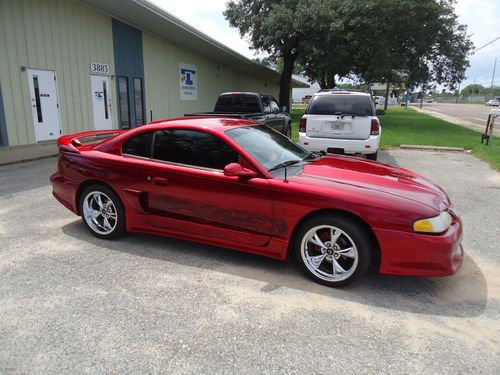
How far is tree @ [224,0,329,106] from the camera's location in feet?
67.6

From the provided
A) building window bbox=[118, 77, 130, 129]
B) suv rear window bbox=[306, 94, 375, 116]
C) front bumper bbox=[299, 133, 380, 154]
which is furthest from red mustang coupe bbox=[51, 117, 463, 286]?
building window bbox=[118, 77, 130, 129]

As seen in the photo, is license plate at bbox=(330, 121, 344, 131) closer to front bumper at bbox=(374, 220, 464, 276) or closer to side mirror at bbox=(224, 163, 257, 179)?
side mirror at bbox=(224, 163, 257, 179)

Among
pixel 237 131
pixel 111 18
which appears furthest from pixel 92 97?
pixel 237 131

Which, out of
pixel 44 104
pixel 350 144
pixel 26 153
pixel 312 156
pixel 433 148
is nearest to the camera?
pixel 312 156

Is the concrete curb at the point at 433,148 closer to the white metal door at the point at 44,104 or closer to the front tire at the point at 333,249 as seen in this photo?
the front tire at the point at 333,249

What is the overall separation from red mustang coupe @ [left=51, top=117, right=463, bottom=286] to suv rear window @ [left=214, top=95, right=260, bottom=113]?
22.9 feet

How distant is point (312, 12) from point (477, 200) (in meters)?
17.1

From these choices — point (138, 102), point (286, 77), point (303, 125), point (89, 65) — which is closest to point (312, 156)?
point (303, 125)

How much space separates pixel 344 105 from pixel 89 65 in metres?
9.71

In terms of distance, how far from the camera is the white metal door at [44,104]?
11391mm

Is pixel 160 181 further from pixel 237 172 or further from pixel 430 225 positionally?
pixel 430 225

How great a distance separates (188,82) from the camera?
2048cm

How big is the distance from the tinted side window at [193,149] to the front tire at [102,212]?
28.4 inches

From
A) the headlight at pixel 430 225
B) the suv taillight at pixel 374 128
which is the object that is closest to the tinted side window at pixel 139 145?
the headlight at pixel 430 225
